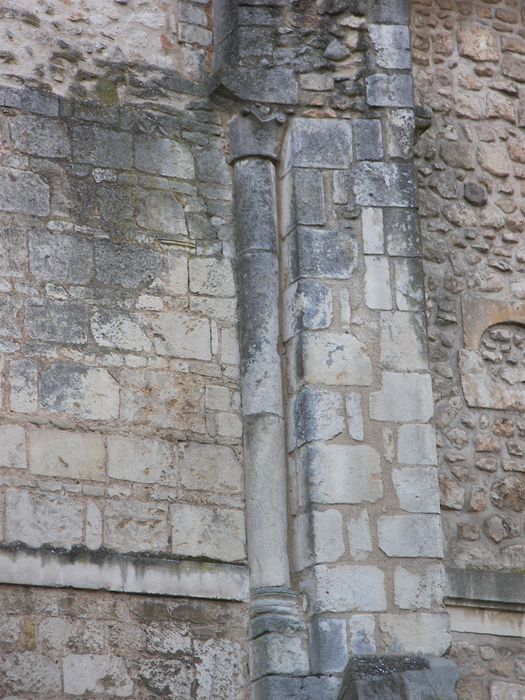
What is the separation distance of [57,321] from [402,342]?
1.49 metres

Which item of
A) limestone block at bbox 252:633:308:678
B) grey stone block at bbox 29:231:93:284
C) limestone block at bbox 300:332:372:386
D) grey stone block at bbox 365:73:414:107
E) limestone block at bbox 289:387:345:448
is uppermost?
grey stone block at bbox 365:73:414:107

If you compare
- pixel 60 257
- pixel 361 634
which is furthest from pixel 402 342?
pixel 60 257

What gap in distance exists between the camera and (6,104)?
21.5 ft

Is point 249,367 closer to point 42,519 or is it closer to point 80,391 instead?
point 80,391

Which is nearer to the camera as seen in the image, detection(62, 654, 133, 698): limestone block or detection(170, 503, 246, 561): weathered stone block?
detection(62, 654, 133, 698): limestone block

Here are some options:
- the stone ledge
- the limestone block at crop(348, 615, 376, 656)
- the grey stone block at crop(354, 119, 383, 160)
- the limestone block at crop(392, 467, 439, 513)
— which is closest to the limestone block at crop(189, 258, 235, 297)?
the grey stone block at crop(354, 119, 383, 160)

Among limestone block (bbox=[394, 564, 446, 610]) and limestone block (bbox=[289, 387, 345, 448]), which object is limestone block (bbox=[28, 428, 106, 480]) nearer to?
limestone block (bbox=[289, 387, 345, 448])

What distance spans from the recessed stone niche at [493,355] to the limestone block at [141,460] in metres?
1.54

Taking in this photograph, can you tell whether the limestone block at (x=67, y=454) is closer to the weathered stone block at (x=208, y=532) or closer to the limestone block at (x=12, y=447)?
the limestone block at (x=12, y=447)

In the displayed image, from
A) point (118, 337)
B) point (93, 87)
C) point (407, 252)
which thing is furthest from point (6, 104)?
point (407, 252)

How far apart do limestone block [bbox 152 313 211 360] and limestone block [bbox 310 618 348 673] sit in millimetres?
1281

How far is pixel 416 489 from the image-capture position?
6422 millimetres

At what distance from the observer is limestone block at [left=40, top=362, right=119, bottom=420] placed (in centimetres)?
624

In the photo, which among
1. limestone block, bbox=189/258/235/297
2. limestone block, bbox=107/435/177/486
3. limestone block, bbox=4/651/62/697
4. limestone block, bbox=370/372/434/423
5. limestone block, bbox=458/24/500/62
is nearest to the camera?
limestone block, bbox=4/651/62/697
